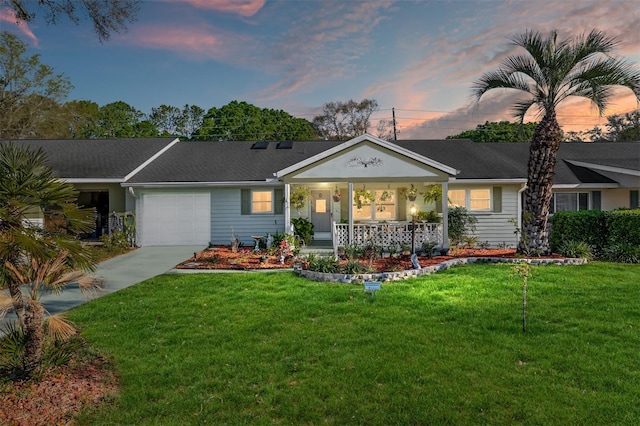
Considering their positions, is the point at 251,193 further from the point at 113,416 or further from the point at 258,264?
the point at 113,416

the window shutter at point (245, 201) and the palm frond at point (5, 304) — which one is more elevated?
the window shutter at point (245, 201)

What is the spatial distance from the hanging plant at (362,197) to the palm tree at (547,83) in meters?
5.23

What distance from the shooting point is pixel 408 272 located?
8.81 metres

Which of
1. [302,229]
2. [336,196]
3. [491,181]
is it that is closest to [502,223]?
[491,181]

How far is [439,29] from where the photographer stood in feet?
45.4

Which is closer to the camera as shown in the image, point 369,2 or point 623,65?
point 623,65

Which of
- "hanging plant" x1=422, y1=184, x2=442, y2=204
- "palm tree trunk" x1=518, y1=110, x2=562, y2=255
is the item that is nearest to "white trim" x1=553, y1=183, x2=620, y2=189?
"palm tree trunk" x1=518, y1=110, x2=562, y2=255

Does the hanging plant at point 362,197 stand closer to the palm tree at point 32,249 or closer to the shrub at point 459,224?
the shrub at point 459,224

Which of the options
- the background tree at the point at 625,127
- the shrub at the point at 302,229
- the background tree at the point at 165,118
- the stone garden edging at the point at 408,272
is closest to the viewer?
the stone garden edging at the point at 408,272

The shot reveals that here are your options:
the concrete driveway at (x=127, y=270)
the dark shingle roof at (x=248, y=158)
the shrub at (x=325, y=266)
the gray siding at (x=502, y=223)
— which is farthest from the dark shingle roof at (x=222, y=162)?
the gray siding at (x=502, y=223)

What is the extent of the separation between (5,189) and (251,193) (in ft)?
35.8

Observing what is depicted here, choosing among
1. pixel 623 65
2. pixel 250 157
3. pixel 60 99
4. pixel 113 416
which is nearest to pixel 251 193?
pixel 250 157

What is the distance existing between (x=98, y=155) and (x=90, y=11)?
1209cm

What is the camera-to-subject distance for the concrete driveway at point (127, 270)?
7.09 metres
